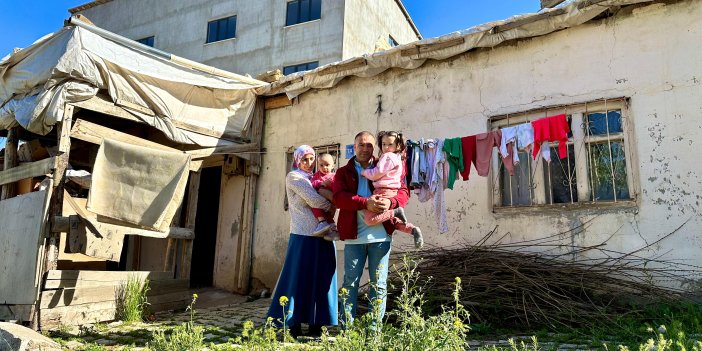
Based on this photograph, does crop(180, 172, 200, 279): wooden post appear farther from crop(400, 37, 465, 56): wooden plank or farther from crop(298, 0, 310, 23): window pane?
crop(298, 0, 310, 23): window pane

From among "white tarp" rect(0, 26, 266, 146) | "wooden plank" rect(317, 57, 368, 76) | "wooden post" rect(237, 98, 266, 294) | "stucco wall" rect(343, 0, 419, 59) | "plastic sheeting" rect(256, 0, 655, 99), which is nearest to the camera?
"plastic sheeting" rect(256, 0, 655, 99)

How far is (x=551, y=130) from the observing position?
16.2 feet

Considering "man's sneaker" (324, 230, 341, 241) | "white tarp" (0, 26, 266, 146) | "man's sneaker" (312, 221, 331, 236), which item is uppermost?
"white tarp" (0, 26, 266, 146)

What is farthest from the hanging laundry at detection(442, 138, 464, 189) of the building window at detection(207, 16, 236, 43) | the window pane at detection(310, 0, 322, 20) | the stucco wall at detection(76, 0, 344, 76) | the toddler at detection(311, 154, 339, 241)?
the building window at detection(207, 16, 236, 43)

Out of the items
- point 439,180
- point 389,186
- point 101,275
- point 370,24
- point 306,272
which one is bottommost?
point 101,275

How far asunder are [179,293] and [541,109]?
5.38 m

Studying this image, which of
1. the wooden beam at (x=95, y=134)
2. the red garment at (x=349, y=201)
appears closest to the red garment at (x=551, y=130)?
the red garment at (x=349, y=201)

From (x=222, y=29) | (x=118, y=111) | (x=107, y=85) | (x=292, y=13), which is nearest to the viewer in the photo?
(x=107, y=85)

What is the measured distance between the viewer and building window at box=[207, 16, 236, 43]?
18.9 meters

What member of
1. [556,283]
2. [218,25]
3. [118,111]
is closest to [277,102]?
[118,111]

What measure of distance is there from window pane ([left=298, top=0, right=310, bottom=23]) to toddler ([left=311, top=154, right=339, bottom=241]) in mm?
14529

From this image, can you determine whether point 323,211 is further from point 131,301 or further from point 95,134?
point 95,134

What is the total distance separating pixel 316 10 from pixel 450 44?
1231 cm

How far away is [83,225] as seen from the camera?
5516 millimetres
